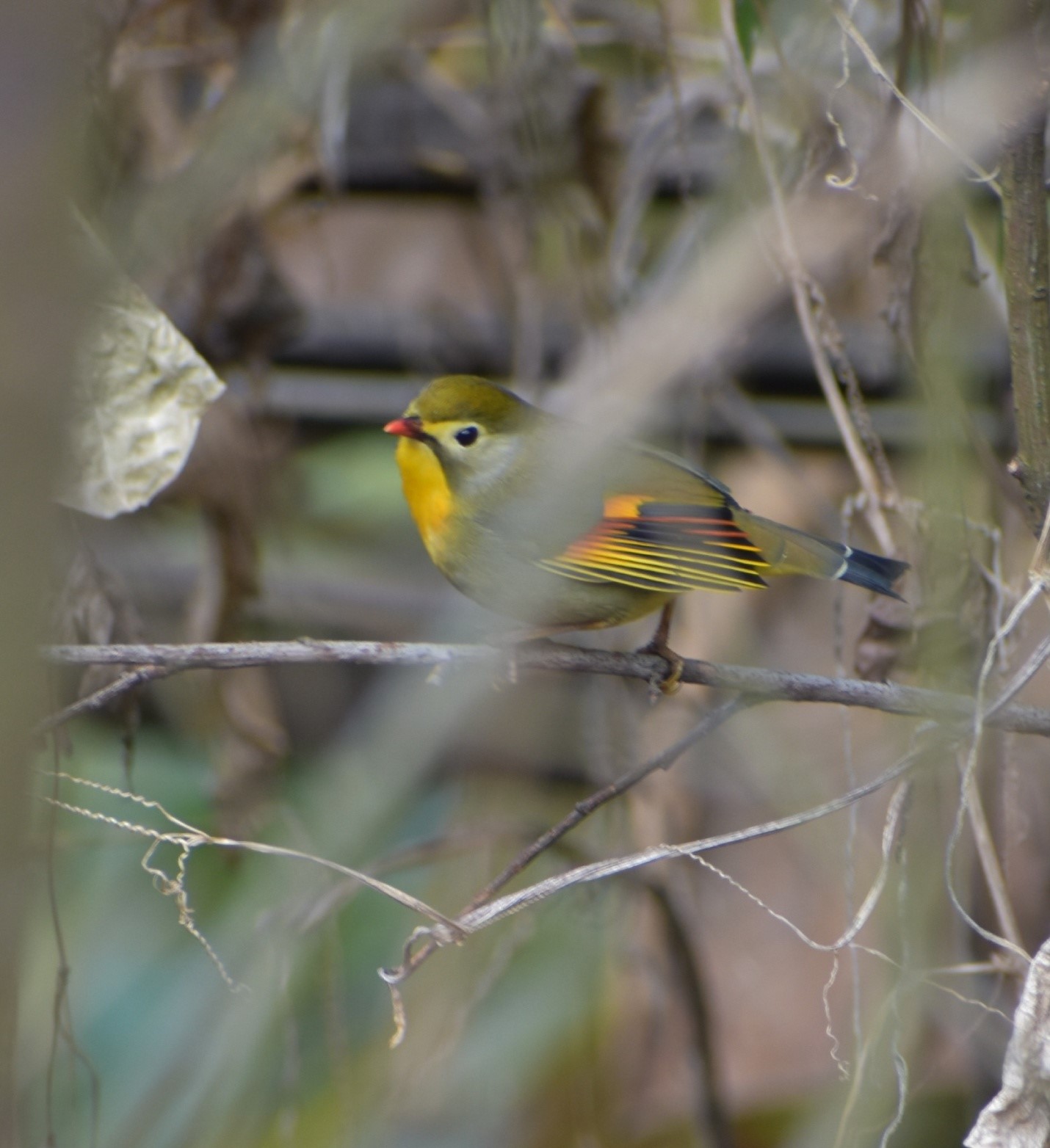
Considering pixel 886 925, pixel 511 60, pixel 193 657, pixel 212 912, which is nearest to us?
pixel 193 657

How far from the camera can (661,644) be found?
7.30 feet

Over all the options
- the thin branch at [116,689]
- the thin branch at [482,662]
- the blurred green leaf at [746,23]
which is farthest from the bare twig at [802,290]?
the thin branch at [116,689]

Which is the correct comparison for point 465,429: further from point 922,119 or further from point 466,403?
point 922,119

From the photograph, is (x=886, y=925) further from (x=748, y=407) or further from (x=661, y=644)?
(x=748, y=407)

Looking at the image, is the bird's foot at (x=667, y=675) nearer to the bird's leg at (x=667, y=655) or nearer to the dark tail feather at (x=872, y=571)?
the bird's leg at (x=667, y=655)

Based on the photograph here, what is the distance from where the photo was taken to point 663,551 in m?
2.21

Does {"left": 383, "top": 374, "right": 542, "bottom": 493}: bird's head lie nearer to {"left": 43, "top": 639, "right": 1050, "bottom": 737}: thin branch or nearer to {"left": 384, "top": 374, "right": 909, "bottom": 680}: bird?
{"left": 384, "top": 374, "right": 909, "bottom": 680}: bird

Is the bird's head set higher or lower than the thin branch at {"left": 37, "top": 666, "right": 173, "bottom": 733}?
higher

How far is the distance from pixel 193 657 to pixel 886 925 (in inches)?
59.2

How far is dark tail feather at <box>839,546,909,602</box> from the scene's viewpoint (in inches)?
79.0

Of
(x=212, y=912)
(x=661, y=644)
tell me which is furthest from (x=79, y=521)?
(x=212, y=912)

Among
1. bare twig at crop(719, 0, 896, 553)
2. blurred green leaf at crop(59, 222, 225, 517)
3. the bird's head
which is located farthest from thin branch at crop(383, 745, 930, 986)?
the bird's head

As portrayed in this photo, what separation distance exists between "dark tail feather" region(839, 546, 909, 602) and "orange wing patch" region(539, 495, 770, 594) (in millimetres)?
143

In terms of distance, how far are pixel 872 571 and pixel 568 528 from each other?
535 mm
